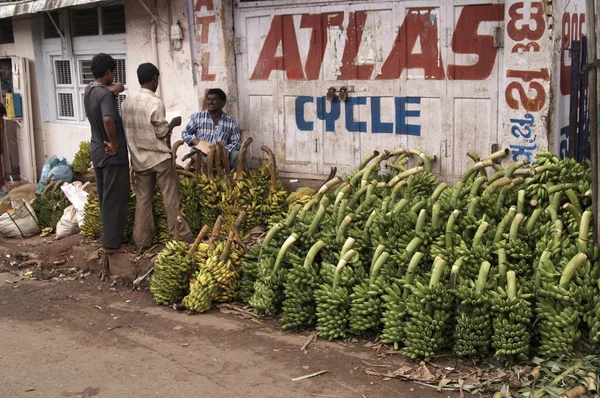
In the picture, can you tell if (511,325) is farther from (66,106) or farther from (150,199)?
(66,106)

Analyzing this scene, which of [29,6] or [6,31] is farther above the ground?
[29,6]

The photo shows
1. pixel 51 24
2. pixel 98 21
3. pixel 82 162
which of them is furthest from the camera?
pixel 51 24

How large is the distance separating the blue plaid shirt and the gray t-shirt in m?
1.08

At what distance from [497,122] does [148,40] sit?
5144 mm

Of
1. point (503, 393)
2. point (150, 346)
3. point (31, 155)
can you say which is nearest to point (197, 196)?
point (150, 346)

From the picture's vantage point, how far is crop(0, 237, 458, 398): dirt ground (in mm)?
5094

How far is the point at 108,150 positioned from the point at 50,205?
2903 millimetres

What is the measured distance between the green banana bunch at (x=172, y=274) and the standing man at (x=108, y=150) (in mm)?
949

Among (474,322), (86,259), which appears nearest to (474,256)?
(474,322)

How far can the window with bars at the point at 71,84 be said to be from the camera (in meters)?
11.9

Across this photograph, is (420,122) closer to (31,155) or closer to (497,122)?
(497,122)

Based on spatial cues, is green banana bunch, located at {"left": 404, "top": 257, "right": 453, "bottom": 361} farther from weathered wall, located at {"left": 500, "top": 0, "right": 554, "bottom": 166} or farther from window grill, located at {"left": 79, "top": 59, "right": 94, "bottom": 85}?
window grill, located at {"left": 79, "top": 59, "right": 94, "bottom": 85}

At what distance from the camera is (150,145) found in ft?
24.4

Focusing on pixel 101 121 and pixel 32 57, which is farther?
pixel 32 57
